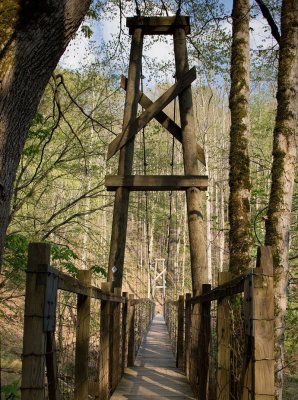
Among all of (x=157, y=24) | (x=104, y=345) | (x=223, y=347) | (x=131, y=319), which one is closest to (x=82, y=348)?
(x=223, y=347)

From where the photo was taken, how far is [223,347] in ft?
8.08

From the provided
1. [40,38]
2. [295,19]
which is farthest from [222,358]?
[295,19]

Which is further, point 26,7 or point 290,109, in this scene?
point 290,109

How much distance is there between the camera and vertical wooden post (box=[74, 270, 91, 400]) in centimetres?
237

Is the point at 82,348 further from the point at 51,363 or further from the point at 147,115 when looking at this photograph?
Result: the point at 147,115

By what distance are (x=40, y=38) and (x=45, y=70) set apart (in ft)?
0.36

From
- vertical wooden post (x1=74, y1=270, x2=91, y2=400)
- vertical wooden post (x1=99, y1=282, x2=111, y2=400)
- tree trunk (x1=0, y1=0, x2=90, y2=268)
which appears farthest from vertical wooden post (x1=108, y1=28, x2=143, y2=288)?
tree trunk (x1=0, y1=0, x2=90, y2=268)

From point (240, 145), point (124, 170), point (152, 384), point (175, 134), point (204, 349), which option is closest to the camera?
point (204, 349)

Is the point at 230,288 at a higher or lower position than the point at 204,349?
higher

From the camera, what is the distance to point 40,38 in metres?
1.66

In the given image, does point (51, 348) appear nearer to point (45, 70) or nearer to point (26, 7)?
point (45, 70)

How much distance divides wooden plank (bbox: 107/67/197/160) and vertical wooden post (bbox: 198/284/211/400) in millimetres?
2100

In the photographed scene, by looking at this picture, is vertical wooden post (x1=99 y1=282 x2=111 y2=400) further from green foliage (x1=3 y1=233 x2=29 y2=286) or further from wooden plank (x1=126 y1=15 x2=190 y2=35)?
wooden plank (x1=126 y1=15 x2=190 y2=35)

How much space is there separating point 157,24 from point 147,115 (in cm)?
111
